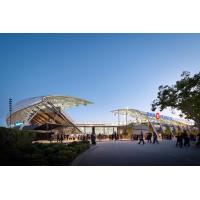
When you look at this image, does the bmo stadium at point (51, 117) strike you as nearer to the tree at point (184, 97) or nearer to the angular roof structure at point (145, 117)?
the angular roof structure at point (145, 117)

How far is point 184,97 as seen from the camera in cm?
2770

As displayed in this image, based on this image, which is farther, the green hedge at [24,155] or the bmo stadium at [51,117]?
the bmo stadium at [51,117]

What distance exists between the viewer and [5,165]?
14953 mm

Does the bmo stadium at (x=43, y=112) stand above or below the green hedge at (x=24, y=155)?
above

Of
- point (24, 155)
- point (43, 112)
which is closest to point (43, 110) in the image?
point (43, 112)

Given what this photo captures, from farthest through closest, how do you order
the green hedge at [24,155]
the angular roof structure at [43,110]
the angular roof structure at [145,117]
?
the angular roof structure at [145,117] < the angular roof structure at [43,110] < the green hedge at [24,155]

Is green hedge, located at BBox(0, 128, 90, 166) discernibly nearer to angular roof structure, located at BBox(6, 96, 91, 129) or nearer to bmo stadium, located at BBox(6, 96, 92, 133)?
bmo stadium, located at BBox(6, 96, 92, 133)

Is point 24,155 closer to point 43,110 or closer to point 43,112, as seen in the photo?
point 43,110

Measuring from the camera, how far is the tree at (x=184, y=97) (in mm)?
26438

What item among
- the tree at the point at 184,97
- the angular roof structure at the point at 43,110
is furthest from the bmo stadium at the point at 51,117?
the tree at the point at 184,97

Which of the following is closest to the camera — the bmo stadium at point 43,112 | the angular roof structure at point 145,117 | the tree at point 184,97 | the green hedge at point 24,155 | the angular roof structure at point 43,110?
the green hedge at point 24,155

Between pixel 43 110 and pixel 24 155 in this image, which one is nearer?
pixel 24 155

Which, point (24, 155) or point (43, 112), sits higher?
point (43, 112)

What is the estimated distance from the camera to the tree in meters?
26.4
